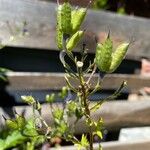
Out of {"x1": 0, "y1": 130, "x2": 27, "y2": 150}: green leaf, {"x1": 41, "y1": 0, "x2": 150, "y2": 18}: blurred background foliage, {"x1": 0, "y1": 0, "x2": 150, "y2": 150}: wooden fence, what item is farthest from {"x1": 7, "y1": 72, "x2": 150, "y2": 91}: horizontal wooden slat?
{"x1": 41, "y1": 0, "x2": 150, "y2": 18}: blurred background foliage

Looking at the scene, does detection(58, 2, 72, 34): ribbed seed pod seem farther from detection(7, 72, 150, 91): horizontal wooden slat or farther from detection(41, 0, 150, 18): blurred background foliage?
detection(41, 0, 150, 18): blurred background foliage

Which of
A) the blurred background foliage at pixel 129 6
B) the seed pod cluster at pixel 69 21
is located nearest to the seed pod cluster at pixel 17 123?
the seed pod cluster at pixel 69 21

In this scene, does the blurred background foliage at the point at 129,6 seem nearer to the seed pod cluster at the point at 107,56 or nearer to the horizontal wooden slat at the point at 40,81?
the horizontal wooden slat at the point at 40,81

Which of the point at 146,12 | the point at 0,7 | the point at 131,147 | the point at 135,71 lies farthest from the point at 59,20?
the point at 146,12

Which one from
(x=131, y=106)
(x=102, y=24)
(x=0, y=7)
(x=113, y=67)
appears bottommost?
(x=131, y=106)

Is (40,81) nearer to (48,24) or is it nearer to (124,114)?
(48,24)

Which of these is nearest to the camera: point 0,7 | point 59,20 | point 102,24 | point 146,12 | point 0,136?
point 59,20

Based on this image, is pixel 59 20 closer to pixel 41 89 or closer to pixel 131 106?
pixel 41 89
